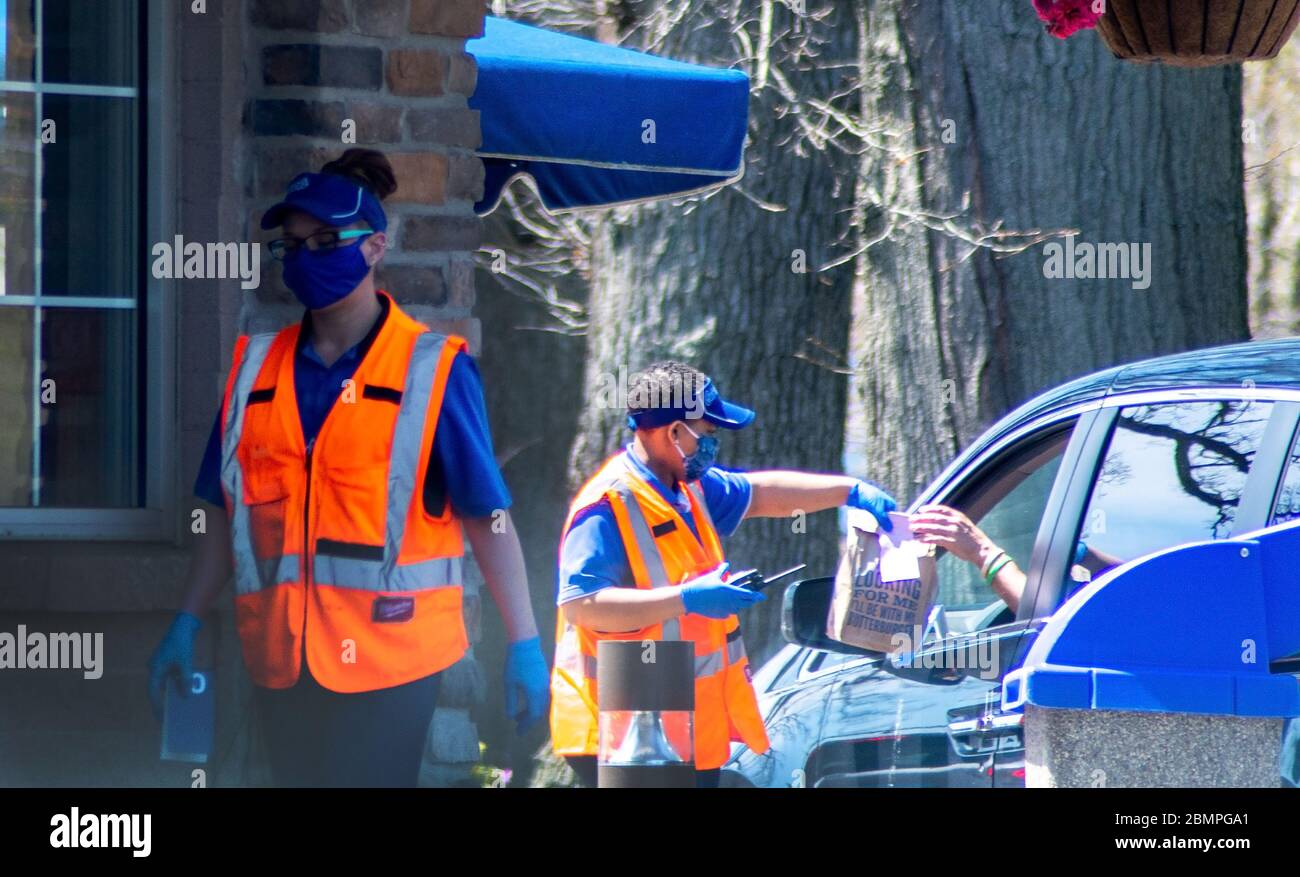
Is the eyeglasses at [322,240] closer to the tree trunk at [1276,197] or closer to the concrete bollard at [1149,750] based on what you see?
the concrete bollard at [1149,750]

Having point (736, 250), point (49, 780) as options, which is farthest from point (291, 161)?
point (736, 250)

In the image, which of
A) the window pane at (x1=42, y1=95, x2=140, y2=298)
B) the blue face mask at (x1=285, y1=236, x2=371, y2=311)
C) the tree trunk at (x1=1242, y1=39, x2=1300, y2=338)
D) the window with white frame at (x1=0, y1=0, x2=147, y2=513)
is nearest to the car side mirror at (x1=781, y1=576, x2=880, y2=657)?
the blue face mask at (x1=285, y1=236, x2=371, y2=311)

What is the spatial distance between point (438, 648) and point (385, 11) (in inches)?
60.8

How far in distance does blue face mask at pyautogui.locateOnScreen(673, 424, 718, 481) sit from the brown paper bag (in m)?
0.65

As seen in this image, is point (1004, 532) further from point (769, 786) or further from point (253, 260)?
point (253, 260)

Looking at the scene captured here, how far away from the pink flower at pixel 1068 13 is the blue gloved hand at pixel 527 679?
5.83 feet

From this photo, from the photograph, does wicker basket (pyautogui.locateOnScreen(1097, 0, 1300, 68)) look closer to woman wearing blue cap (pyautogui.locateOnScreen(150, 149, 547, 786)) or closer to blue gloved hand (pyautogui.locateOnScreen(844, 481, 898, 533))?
blue gloved hand (pyautogui.locateOnScreen(844, 481, 898, 533))

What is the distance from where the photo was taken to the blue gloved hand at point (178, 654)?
4402 mm

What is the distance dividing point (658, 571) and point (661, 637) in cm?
16

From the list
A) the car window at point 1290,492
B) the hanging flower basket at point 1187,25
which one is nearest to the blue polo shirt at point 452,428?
the hanging flower basket at point 1187,25

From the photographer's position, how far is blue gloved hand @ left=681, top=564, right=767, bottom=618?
4.54 meters

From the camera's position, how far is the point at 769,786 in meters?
4.64

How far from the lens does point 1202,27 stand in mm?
4059

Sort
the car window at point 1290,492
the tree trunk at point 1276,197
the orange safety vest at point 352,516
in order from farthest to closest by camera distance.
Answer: the tree trunk at point 1276,197 → the orange safety vest at point 352,516 → the car window at point 1290,492
